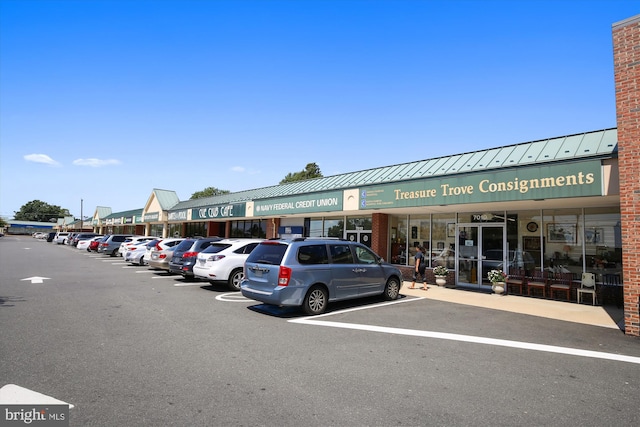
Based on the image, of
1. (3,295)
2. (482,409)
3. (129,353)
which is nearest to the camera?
(482,409)

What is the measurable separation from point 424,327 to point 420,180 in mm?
6655

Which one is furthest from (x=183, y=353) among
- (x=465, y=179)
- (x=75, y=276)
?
(x=75, y=276)

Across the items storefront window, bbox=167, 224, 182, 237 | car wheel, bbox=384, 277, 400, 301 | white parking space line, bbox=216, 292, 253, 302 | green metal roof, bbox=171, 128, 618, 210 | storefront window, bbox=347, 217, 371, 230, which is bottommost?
white parking space line, bbox=216, 292, 253, 302

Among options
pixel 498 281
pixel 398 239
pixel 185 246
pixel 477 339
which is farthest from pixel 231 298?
pixel 398 239

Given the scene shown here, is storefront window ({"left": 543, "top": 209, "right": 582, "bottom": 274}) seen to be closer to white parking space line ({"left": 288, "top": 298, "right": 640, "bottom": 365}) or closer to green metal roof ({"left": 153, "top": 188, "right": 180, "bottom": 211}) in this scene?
white parking space line ({"left": 288, "top": 298, "right": 640, "bottom": 365})

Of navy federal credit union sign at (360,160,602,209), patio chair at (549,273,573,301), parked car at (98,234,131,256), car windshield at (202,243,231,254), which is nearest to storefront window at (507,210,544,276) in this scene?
patio chair at (549,273,573,301)

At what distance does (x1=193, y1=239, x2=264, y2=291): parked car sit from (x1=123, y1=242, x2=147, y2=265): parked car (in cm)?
983

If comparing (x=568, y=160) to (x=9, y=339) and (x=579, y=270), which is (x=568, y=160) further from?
(x=9, y=339)

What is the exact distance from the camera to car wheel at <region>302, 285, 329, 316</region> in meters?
8.27

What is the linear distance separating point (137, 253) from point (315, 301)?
1530 cm

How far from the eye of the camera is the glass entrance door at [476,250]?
1365cm

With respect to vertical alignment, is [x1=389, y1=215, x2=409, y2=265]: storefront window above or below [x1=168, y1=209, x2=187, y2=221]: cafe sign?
below

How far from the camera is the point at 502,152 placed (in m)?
13.3

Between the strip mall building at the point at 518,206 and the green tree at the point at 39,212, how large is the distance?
179559 millimetres
